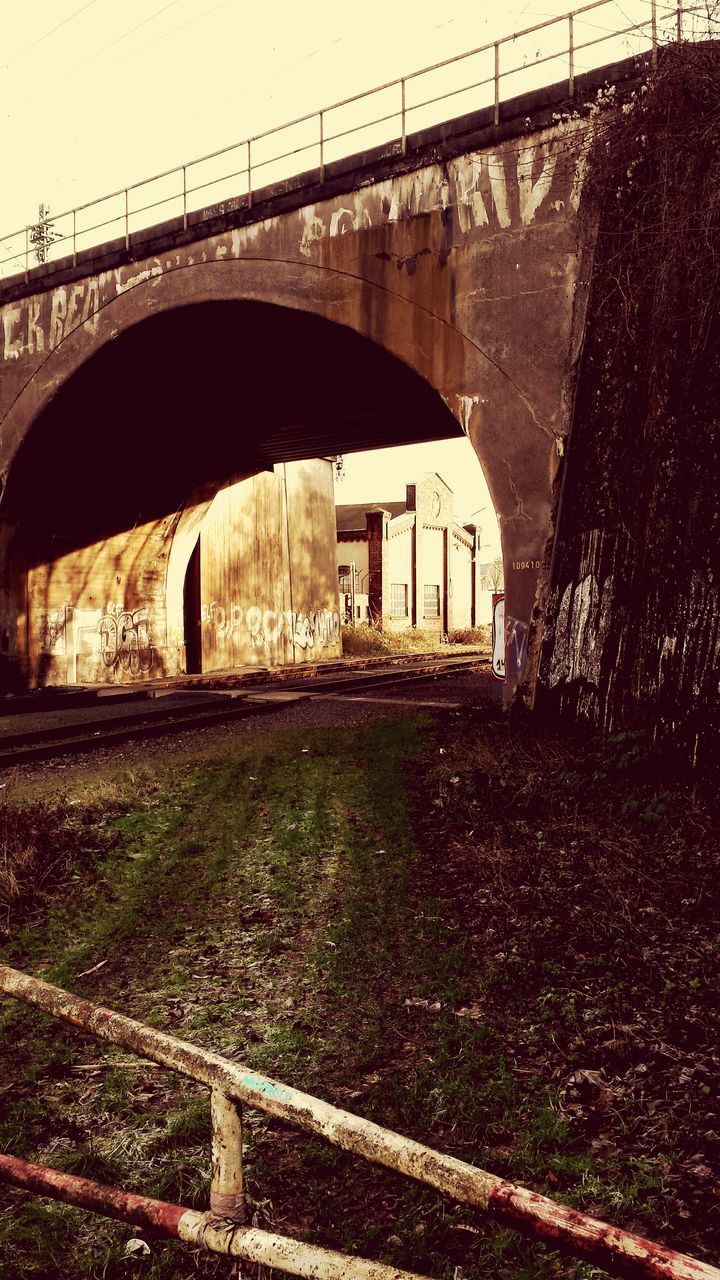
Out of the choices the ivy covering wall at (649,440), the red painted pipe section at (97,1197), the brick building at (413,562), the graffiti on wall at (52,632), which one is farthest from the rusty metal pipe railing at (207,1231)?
the brick building at (413,562)

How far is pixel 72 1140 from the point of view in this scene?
10.7 feet

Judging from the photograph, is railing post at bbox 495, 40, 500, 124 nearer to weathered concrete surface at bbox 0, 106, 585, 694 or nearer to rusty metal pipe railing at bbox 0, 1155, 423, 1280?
weathered concrete surface at bbox 0, 106, 585, 694

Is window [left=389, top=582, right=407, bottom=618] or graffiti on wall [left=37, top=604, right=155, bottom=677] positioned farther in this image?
window [left=389, top=582, right=407, bottom=618]

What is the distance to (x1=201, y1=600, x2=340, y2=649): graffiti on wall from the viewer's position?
23.7m

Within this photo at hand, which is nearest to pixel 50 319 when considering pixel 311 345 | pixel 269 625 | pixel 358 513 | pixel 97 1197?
pixel 311 345

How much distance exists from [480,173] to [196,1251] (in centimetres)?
1096

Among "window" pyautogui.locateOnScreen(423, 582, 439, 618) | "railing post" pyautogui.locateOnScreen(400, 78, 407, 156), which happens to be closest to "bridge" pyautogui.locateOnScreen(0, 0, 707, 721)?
"railing post" pyautogui.locateOnScreen(400, 78, 407, 156)

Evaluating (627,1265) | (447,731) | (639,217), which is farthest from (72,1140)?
(639,217)

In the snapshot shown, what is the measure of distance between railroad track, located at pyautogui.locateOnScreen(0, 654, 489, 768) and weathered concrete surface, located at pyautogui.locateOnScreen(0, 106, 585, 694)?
5.65 meters

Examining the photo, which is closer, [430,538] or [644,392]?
[644,392]

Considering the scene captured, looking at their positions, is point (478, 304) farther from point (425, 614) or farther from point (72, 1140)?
point (425, 614)

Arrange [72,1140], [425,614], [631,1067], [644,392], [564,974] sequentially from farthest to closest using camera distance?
1. [425,614]
2. [644,392]
3. [564,974]
4. [631,1067]
5. [72,1140]

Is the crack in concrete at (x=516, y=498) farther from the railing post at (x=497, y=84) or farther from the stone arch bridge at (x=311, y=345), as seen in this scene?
the railing post at (x=497, y=84)

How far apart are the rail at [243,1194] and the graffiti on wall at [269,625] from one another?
21601mm
